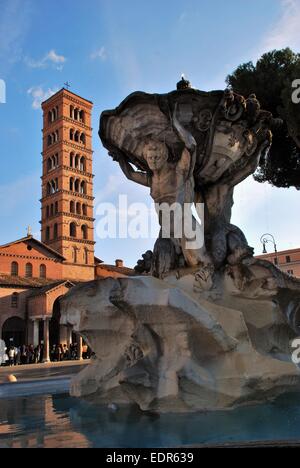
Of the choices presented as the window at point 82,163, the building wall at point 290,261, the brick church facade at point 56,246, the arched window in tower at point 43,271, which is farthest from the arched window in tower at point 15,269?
the building wall at point 290,261

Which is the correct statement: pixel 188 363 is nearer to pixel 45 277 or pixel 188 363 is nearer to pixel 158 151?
pixel 158 151

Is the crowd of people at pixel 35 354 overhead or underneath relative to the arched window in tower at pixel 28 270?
underneath

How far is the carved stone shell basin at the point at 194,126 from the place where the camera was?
5336 millimetres

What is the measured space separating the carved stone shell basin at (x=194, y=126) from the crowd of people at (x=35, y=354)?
2546cm

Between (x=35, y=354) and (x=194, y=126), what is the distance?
98.0ft

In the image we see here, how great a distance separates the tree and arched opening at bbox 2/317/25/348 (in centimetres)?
3392

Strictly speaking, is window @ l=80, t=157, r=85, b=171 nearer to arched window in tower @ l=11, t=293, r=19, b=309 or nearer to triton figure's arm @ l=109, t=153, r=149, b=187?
arched window in tower @ l=11, t=293, r=19, b=309

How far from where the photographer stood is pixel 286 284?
4852 millimetres

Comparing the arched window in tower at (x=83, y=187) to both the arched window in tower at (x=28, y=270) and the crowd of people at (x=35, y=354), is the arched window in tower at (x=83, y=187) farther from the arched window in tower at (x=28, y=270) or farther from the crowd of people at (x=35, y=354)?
the crowd of people at (x=35, y=354)

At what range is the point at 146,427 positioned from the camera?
335cm

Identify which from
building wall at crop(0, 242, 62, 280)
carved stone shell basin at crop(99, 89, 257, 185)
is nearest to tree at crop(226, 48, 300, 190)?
carved stone shell basin at crop(99, 89, 257, 185)

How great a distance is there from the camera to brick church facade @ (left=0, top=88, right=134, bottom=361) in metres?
40.9

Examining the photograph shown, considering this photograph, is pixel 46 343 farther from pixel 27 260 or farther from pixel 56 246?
pixel 56 246
